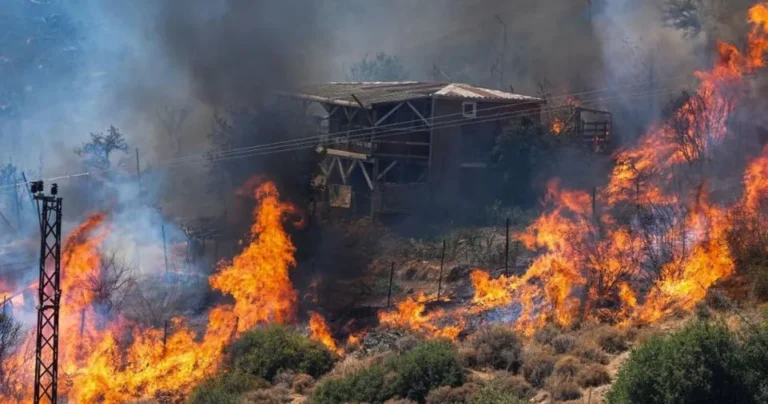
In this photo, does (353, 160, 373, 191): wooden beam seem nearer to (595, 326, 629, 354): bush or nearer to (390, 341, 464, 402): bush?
(390, 341, 464, 402): bush

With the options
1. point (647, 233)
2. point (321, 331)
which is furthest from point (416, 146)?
point (647, 233)

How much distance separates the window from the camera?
35.5 metres

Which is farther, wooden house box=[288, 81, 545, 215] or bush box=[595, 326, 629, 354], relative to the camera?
wooden house box=[288, 81, 545, 215]

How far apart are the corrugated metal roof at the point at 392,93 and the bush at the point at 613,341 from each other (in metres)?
17.1

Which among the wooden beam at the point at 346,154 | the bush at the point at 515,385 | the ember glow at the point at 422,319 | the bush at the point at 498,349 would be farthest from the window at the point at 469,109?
the bush at the point at 515,385

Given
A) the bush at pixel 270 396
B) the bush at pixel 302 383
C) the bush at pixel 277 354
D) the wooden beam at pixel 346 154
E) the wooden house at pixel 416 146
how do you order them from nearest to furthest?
the bush at pixel 270 396 < the bush at pixel 302 383 < the bush at pixel 277 354 < the wooden house at pixel 416 146 < the wooden beam at pixel 346 154

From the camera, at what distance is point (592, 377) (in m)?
17.3

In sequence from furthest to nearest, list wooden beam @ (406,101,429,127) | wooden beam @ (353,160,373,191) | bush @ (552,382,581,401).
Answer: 1. wooden beam @ (353,160,373,191)
2. wooden beam @ (406,101,429,127)
3. bush @ (552,382,581,401)

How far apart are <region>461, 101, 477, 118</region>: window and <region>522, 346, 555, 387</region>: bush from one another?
59.1 ft

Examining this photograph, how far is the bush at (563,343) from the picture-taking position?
19.0 metres

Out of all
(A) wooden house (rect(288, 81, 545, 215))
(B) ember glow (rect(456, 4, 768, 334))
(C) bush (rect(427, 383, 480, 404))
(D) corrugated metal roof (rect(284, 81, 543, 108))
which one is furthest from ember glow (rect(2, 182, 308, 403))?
(D) corrugated metal roof (rect(284, 81, 543, 108))

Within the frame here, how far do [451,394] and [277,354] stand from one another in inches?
215

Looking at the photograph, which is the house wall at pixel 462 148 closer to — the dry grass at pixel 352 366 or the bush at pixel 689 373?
the dry grass at pixel 352 366

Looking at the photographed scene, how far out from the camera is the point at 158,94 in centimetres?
5581
